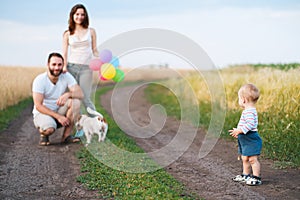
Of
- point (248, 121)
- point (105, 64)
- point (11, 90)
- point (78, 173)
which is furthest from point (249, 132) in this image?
point (11, 90)

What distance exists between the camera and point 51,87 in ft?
23.8

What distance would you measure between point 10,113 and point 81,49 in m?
4.25

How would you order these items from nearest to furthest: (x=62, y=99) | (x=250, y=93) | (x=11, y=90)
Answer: (x=250, y=93)
(x=62, y=99)
(x=11, y=90)

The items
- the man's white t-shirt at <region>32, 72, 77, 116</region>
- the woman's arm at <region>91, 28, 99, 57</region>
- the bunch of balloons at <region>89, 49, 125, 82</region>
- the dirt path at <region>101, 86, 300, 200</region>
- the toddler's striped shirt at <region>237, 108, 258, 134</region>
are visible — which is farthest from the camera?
the woman's arm at <region>91, 28, 99, 57</region>

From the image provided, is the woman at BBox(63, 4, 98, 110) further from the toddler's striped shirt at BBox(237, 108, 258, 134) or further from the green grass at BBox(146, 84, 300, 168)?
the toddler's striped shirt at BBox(237, 108, 258, 134)

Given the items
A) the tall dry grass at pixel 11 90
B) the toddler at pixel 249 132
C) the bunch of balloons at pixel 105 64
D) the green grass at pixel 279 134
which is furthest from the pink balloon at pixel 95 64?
the tall dry grass at pixel 11 90

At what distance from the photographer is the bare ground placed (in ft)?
15.1

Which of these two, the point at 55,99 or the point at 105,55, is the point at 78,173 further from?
the point at 105,55

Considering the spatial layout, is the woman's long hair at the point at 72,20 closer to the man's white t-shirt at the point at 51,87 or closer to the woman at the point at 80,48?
the woman at the point at 80,48

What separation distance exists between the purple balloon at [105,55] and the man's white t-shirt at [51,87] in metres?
0.68

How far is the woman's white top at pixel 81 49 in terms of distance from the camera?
756 cm

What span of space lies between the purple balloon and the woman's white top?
265mm

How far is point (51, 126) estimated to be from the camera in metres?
7.21

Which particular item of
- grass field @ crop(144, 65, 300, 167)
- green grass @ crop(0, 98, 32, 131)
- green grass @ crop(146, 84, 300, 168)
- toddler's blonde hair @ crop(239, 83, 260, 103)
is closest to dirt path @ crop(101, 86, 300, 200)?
green grass @ crop(146, 84, 300, 168)
